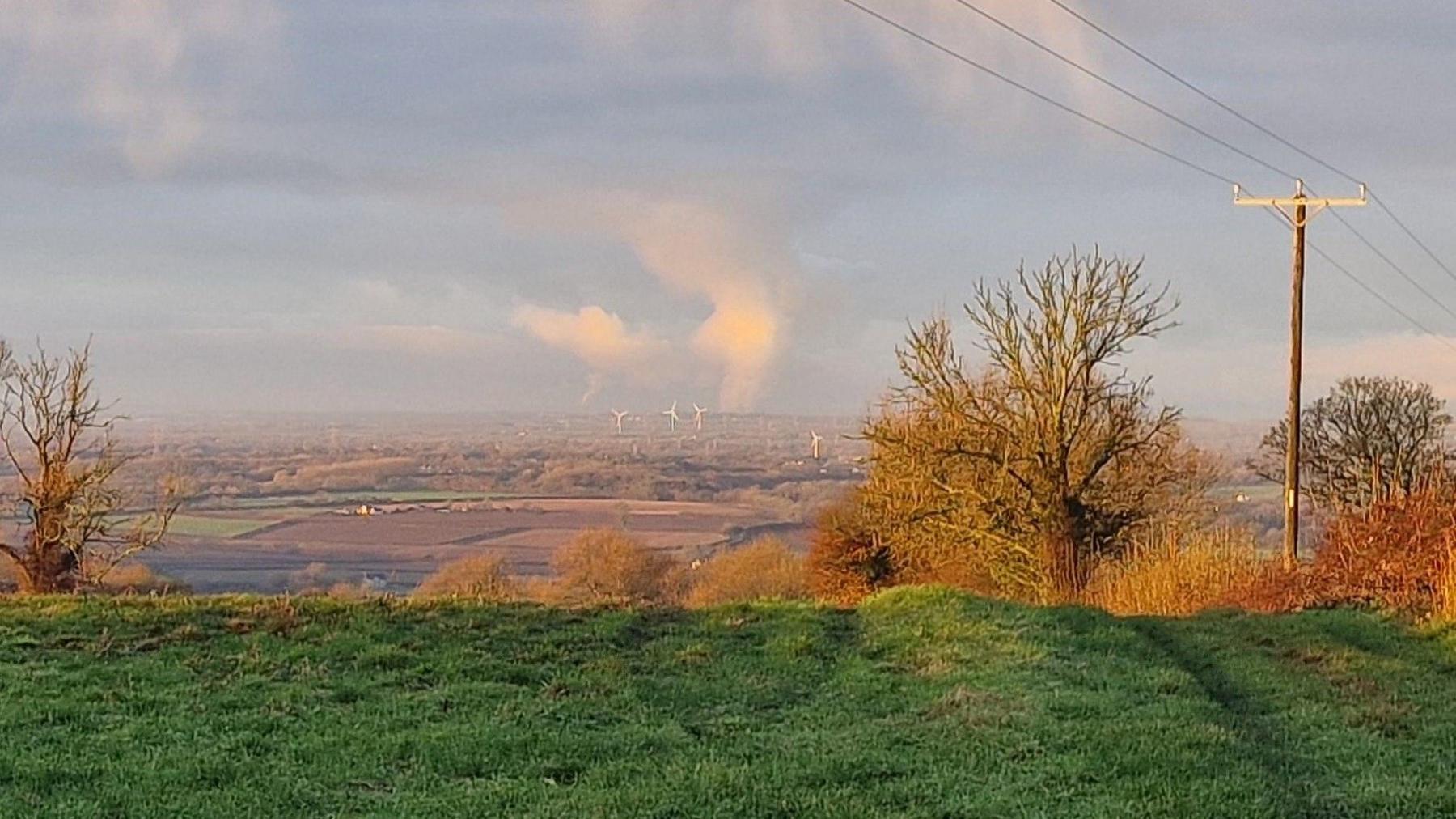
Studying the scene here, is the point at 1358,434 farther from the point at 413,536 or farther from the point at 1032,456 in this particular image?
the point at 413,536

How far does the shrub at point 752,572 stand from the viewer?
3725 centimetres

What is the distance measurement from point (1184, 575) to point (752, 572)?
1847 centimetres

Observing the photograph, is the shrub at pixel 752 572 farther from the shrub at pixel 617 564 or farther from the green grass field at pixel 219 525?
the green grass field at pixel 219 525

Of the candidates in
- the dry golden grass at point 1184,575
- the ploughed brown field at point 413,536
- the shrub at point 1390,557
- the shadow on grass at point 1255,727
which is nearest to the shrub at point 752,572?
the ploughed brown field at point 413,536

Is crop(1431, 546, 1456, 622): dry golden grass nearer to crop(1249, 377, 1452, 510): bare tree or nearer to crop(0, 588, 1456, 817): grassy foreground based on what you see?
crop(0, 588, 1456, 817): grassy foreground

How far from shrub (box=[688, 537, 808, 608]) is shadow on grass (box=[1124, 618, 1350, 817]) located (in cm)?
2183

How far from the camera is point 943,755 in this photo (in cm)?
786

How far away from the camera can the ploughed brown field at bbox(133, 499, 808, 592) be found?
3000 cm

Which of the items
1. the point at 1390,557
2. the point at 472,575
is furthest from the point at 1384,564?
the point at 472,575

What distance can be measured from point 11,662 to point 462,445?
5678 cm

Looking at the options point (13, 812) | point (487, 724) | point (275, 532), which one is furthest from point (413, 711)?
point (275, 532)

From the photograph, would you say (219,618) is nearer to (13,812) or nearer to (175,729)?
(175,729)

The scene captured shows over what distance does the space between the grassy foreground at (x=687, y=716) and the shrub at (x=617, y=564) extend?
22054mm

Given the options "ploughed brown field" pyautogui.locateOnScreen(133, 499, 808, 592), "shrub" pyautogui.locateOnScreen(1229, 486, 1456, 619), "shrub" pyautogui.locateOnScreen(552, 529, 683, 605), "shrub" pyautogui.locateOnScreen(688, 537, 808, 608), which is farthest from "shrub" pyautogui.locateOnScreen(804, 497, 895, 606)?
"shrub" pyautogui.locateOnScreen(1229, 486, 1456, 619)
